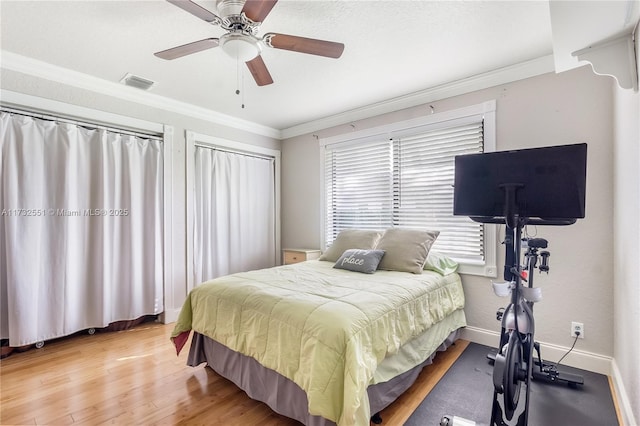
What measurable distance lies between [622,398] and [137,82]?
4547mm

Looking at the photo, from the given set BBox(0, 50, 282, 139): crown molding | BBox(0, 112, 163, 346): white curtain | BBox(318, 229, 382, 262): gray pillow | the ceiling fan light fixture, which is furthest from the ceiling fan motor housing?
BBox(318, 229, 382, 262): gray pillow

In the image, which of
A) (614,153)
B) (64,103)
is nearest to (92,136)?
(64,103)

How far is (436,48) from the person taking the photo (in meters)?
2.38

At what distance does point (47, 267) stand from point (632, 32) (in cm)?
438

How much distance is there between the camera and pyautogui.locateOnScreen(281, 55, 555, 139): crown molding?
257cm

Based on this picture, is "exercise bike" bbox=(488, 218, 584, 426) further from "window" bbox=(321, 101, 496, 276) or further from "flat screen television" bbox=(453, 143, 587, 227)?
"window" bbox=(321, 101, 496, 276)

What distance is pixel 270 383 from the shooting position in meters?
1.77

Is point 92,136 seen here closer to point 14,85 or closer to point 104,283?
point 14,85

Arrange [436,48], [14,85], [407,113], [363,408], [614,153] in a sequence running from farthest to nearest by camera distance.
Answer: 1. [407,113]
2. [14,85]
3. [436,48]
4. [614,153]
5. [363,408]

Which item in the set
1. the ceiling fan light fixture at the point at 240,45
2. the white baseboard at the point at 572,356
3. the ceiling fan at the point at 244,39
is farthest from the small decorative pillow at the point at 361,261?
the ceiling fan light fixture at the point at 240,45

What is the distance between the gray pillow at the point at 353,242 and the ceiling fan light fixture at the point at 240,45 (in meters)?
2.02

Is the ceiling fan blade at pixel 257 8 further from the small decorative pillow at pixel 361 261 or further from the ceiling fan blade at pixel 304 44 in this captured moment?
the small decorative pillow at pixel 361 261

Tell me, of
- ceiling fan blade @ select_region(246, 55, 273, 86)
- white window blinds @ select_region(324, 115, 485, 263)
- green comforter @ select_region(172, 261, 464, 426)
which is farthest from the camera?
white window blinds @ select_region(324, 115, 485, 263)

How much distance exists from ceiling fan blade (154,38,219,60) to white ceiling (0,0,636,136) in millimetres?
236
